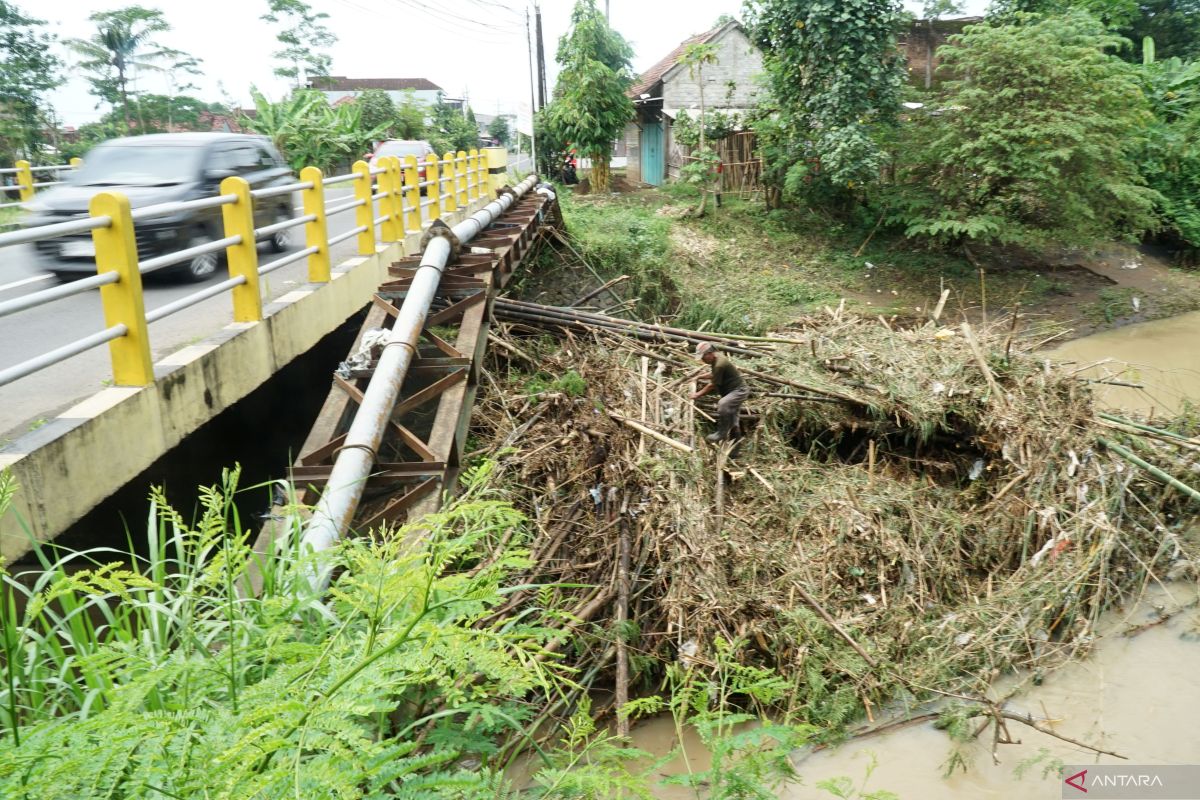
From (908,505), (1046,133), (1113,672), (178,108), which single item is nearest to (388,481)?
(908,505)

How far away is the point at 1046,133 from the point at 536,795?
681 inches

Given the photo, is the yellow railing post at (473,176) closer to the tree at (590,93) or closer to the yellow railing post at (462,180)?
the yellow railing post at (462,180)

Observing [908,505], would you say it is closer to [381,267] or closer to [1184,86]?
[381,267]

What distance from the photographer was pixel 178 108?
3428cm

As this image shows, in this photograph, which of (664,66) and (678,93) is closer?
(678,93)

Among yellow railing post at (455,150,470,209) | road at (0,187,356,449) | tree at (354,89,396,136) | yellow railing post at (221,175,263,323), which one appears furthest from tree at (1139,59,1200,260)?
tree at (354,89,396,136)

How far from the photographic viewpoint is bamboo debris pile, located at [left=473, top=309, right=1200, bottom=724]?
18.5 feet

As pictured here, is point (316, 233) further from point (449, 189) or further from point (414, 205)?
point (449, 189)

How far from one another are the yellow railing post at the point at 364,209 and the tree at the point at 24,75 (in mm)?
21636

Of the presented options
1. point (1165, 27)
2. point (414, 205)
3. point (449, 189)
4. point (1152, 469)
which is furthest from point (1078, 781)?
point (1165, 27)

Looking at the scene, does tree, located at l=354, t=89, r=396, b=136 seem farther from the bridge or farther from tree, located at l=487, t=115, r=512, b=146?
tree, located at l=487, t=115, r=512, b=146

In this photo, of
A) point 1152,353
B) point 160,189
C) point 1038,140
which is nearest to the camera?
point 160,189

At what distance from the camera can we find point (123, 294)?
165 inches

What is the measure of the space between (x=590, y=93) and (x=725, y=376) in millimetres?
20156
